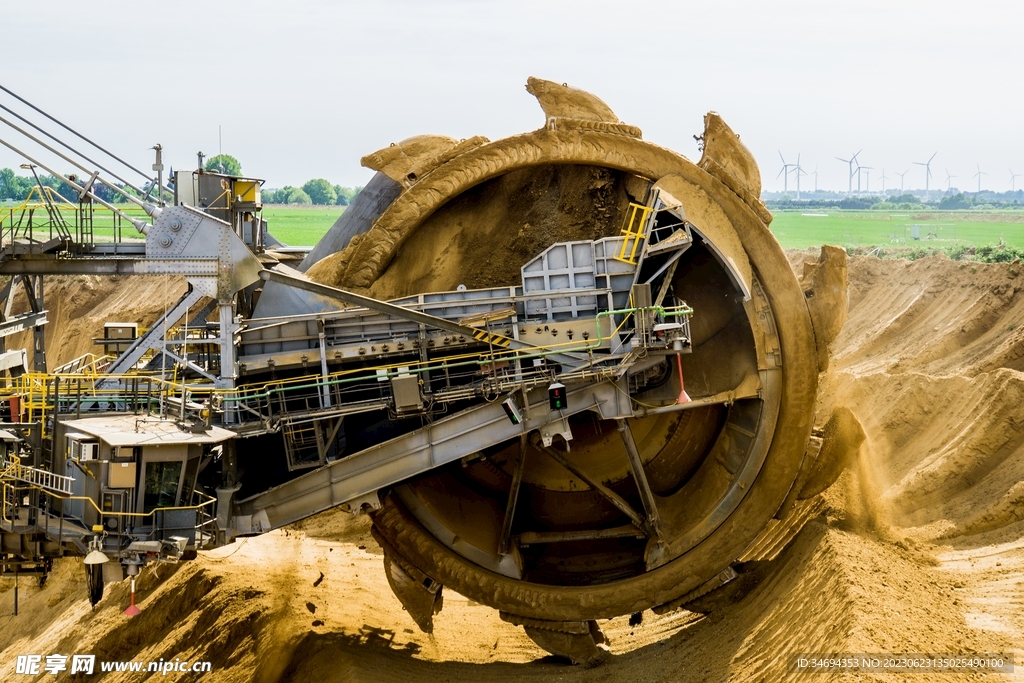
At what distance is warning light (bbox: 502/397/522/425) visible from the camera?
1552 cm

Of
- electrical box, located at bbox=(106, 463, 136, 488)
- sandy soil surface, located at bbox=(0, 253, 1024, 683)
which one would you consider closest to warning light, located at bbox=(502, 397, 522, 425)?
sandy soil surface, located at bbox=(0, 253, 1024, 683)

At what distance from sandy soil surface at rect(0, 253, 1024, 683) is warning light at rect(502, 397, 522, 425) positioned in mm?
3965

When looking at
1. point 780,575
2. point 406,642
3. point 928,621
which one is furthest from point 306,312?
point 928,621

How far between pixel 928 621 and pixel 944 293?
19.2 metres

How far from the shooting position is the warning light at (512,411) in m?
15.5

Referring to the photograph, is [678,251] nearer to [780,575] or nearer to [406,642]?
[780,575]

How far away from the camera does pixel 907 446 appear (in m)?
22.1

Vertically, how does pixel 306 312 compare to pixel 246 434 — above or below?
above

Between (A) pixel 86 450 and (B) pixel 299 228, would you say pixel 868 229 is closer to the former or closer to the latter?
(B) pixel 299 228

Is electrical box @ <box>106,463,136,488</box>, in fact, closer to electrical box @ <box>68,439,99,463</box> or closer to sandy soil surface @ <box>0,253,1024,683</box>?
electrical box @ <box>68,439,99,463</box>

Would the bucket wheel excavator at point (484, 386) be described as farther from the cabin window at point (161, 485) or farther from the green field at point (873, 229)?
the green field at point (873, 229)

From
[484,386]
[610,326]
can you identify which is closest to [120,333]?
[484,386]

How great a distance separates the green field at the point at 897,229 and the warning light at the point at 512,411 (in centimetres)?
3160

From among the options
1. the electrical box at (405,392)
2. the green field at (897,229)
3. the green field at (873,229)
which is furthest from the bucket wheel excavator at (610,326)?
the green field at (873,229)
